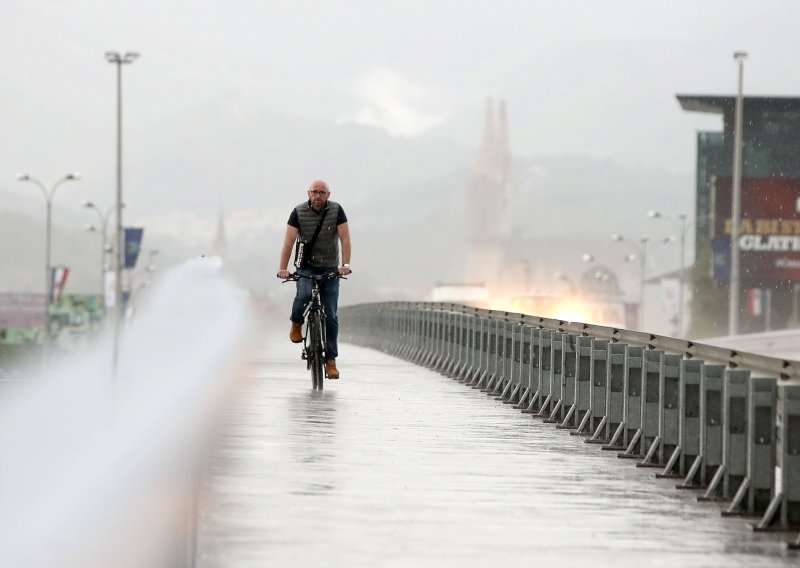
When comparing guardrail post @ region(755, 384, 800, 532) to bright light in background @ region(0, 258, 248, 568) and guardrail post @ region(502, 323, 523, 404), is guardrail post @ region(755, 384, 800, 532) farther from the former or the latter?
guardrail post @ region(502, 323, 523, 404)

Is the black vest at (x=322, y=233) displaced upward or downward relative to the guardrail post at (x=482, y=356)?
upward

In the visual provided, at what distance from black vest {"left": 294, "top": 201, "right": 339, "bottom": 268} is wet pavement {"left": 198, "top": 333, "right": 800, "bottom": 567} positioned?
1.79 meters

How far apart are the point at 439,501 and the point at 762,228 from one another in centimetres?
9594

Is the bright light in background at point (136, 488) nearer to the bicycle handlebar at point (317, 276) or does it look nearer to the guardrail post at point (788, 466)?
the bicycle handlebar at point (317, 276)

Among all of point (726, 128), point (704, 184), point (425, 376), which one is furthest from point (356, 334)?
point (704, 184)

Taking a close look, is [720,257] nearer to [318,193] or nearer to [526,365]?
[526,365]

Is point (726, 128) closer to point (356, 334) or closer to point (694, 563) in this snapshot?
point (356, 334)

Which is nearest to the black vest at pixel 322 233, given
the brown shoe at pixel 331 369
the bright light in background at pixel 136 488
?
the bright light in background at pixel 136 488

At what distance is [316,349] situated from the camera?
22250mm

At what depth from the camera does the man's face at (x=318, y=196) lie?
2056 centimetres

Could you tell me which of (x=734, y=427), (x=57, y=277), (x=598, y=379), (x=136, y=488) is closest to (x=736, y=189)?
(x=57, y=277)

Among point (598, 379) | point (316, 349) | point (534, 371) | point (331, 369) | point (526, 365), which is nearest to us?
point (598, 379)

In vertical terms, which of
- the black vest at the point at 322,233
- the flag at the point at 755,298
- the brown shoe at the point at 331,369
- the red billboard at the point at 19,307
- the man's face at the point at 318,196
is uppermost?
the man's face at the point at 318,196

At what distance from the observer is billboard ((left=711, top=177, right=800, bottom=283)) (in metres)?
105
